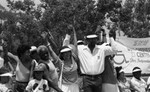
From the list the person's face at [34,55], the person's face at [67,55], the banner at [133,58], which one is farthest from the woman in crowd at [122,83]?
the banner at [133,58]

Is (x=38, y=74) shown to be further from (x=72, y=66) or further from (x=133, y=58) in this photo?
(x=133, y=58)

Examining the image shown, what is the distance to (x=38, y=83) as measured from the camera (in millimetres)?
5895

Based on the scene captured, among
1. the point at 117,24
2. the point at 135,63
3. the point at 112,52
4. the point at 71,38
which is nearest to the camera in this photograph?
the point at 112,52

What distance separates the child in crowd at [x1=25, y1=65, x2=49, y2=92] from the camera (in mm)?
5852

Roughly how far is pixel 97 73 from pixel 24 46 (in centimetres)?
131

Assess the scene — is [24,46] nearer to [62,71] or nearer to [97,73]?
[62,71]

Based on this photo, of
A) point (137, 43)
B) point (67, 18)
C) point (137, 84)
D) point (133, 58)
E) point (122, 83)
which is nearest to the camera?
point (122, 83)

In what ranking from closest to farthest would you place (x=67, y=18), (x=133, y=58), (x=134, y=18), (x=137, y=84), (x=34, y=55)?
(x=34, y=55), (x=137, y=84), (x=133, y=58), (x=67, y=18), (x=134, y=18)

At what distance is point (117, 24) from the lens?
3312 centimetres

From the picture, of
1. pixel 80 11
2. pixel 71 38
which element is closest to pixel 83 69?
pixel 71 38

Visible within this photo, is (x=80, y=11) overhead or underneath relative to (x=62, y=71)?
overhead

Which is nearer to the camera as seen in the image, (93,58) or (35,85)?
(35,85)

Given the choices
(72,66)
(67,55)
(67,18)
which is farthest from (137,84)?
(67,18)

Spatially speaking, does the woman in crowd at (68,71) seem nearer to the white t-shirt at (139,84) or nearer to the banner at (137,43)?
the white t-shirt at (139,84)
